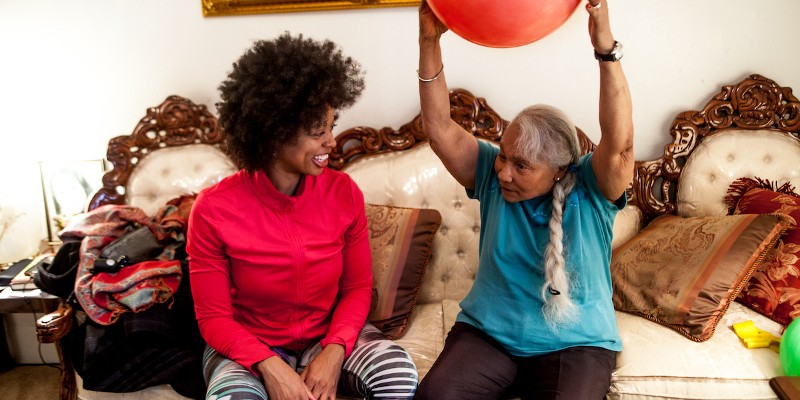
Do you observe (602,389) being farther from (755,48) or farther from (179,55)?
(179,55)

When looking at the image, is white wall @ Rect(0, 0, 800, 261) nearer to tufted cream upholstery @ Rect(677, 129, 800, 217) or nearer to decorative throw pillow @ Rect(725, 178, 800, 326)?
tufted cream upholstery @ Rect(677, 129, 800, 217)

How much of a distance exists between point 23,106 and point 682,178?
2740 mm

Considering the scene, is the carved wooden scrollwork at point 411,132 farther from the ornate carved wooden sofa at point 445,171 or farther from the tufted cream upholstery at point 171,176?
the tufted cream upholstery at point 171,176

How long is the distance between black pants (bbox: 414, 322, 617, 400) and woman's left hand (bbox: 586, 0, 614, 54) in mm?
773

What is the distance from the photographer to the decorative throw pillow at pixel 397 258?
188cm

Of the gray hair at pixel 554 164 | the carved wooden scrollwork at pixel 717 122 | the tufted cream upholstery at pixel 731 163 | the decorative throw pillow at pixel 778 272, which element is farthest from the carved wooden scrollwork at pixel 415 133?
the gray hair at pixel 554 164

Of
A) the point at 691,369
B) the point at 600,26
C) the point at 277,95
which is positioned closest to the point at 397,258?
the point at 277,95

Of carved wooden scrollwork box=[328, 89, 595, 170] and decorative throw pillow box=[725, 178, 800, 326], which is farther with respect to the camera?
carved wooden scrollwork box=[328, 89, 595, 170]

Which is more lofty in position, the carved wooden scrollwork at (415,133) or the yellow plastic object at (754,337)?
the carved wooden scrollwork at (415,133)

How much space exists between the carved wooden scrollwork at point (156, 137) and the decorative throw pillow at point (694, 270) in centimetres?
164

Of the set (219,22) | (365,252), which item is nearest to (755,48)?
(365,252)

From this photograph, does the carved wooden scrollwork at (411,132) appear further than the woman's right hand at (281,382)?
Yes

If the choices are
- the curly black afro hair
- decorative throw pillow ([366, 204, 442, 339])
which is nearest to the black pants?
decorative throw pillow ([366, 204, 442, 339])

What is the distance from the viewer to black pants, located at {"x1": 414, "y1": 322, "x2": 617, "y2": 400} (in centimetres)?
141
